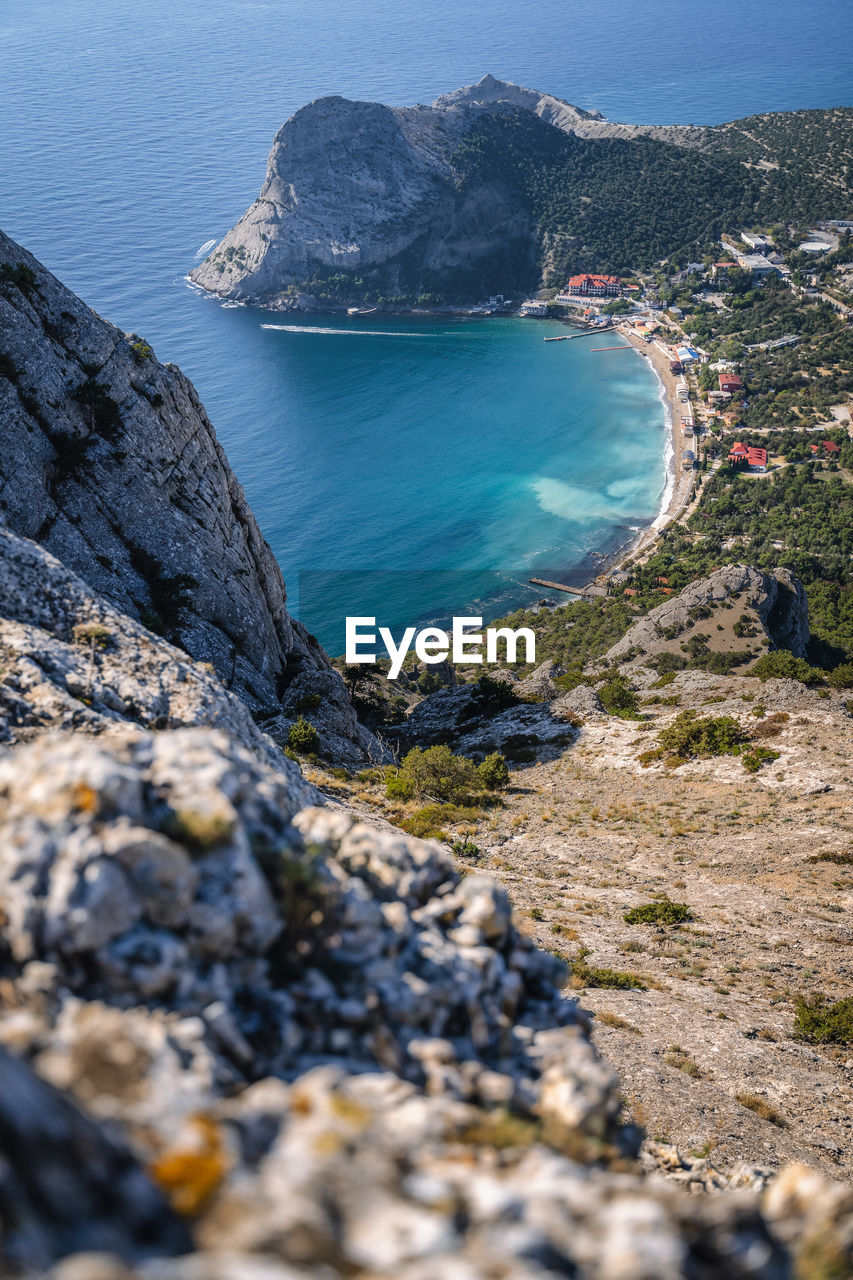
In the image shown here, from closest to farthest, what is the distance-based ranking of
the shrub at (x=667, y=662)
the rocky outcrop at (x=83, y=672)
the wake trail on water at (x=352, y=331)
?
1. the rocky outcrop at (x=83, y=672)
2. the shrub at (x=667, y=662)
3. the wake trail on water at (x=352, y=331)

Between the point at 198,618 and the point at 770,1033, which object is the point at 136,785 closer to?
the point at 770,1033

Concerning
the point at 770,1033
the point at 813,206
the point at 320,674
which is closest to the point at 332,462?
the point at 320,674

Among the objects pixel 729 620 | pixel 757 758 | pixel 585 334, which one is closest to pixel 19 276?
pixel 757 758

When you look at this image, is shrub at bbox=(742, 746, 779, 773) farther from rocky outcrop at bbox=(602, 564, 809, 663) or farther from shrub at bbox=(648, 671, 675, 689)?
rocky outcrop at bbox=(602, 564, 809, 663)

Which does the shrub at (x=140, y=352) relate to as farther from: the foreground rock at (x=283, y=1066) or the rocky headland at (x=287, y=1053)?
the foreground rock at (x=283, y=1066)

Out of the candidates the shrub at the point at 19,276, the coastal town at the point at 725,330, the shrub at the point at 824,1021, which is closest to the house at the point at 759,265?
the coastal town at the point at 725,330

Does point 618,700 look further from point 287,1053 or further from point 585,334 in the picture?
point 585,334

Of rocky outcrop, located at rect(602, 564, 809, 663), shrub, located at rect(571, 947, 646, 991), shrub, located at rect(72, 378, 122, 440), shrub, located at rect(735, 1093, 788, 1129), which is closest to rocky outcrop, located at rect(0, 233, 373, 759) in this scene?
shrub, located at rect(72, 378, 122, 440)
